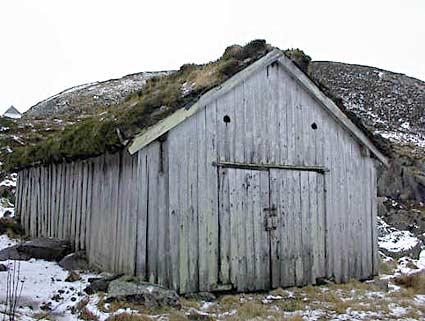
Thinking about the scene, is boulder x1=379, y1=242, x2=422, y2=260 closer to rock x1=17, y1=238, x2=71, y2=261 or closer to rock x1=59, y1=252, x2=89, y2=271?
rock x1=59, y1=252, x2=89, y2=271

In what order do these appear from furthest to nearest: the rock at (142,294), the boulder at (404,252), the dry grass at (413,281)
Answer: the boulder at (404,252) → the dry grass at (413,281) → the rock at (142,294)

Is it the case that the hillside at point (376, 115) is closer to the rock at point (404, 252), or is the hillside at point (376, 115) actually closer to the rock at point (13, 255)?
the rock at point (404, 252)

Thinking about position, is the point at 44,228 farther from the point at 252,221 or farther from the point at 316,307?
the point at 316,307

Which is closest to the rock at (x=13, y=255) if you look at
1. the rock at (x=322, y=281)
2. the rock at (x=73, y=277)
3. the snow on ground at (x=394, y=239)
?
the rock at (x=73, y=277)

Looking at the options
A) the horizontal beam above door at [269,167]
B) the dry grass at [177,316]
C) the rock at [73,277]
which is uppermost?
the horizontal beam above door at [269,167]

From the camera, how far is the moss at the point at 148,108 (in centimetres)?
935

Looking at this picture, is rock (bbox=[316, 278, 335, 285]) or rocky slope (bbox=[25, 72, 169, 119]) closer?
rock (bbox=[316, 278, 335, 285])

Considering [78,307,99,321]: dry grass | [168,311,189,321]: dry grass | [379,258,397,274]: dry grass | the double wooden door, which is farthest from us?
[379,258,397,274]: dry grass

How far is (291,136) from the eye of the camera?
11305 mm

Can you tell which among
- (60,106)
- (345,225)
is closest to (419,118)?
(60,106)

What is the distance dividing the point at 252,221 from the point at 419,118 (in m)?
Result: 46.0

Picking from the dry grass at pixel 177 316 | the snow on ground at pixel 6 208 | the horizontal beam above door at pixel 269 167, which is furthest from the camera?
the snow on ground at pixel 6 208

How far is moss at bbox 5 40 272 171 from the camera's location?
Answer: 935 centimetres

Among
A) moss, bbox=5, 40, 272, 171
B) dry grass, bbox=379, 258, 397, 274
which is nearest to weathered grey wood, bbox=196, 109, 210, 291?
moss, bbox=5, 40, 272, 171
